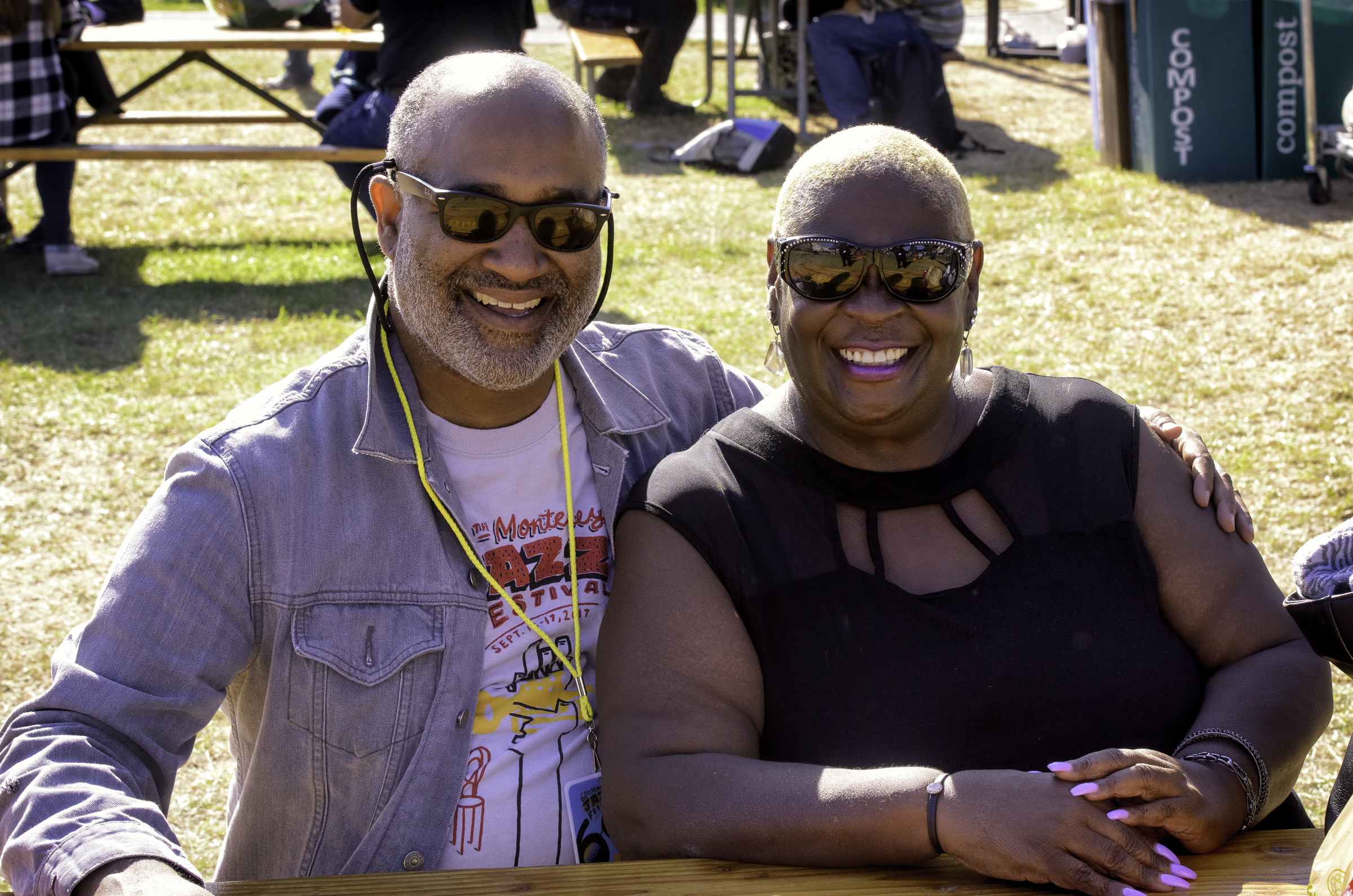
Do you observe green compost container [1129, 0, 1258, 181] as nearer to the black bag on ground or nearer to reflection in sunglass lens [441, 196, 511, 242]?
the black bag on ground

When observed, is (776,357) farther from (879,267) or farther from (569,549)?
(569,549)

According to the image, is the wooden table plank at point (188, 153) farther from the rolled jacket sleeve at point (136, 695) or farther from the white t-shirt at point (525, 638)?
the rolled jacket sleeve at point (136, 695)

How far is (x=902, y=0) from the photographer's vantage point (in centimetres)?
990

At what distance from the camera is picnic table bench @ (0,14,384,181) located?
7.06m

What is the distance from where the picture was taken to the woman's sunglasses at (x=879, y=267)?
2064 millimetres

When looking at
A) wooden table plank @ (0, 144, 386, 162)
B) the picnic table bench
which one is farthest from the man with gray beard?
the picnic table bench

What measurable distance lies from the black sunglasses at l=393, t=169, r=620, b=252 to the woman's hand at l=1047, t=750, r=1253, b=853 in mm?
1167

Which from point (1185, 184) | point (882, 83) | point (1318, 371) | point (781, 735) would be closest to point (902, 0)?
point (882, 83)

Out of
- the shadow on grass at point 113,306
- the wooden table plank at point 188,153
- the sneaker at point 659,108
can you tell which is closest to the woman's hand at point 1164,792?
the shadow on grass at point 113,306

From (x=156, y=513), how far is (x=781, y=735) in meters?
1.04

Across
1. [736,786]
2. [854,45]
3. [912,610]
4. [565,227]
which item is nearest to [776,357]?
[565,227]

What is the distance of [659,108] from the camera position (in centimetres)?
1123

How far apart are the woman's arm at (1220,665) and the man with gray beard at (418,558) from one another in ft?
3.09

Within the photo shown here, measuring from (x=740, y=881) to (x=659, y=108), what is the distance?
10.2 meters
